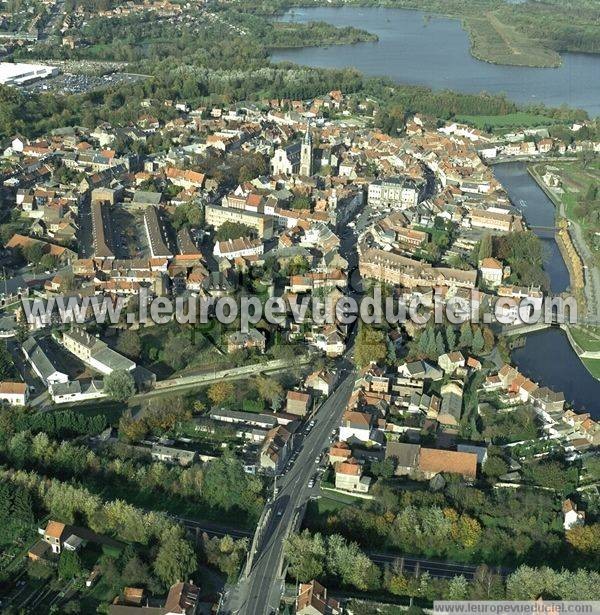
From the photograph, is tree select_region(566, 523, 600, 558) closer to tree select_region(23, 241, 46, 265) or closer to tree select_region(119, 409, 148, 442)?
tree select_region(119, 409, 148, 442)

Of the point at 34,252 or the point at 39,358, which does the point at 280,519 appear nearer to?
the point at 39,358

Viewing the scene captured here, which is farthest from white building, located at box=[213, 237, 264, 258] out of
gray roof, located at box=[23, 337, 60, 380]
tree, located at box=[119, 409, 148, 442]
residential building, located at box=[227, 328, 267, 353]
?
tree, located at box=[119, 409, 148, 442]

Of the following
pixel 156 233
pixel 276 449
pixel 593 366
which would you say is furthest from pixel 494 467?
pixel 156 233

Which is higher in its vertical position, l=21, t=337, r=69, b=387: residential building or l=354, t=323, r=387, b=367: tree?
l=354, t=323, r=387, b=367: tree

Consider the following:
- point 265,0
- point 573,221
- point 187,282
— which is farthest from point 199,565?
point 265,0

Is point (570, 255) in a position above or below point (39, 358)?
below

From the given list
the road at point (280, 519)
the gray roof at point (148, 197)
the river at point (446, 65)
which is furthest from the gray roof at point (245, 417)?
the river at point (446, 65)
